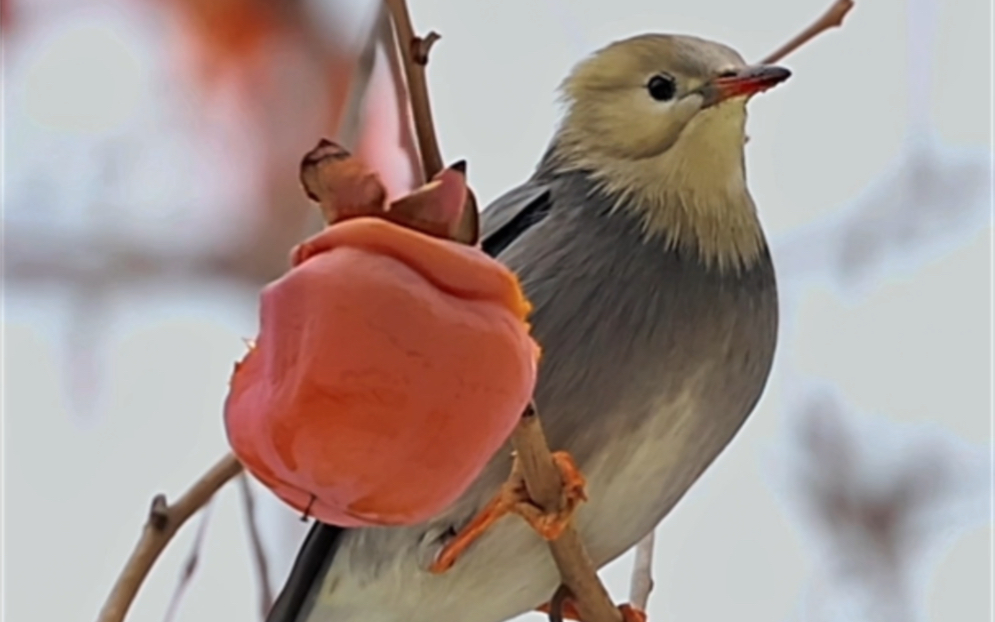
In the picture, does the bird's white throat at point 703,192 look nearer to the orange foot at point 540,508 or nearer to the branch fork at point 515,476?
the branch fork at point 515,476

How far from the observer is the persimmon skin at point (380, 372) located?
95 cm

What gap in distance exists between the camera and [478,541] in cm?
173

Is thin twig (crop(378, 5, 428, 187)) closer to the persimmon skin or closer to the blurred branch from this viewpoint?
the blurred branch

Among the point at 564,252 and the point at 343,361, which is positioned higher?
the point at 343,361

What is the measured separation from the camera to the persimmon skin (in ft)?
3.12

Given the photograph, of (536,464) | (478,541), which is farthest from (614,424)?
Result: (536,464)

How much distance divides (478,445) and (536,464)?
0.22 metres

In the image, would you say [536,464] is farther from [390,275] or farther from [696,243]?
[696,243]

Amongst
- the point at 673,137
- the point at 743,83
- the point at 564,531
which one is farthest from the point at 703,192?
the point at 564,531

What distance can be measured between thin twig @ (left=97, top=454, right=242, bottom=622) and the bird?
0.25m

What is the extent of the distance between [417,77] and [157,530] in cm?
60

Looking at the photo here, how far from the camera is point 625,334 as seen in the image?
1.71 meters

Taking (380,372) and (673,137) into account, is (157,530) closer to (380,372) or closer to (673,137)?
(380,372)

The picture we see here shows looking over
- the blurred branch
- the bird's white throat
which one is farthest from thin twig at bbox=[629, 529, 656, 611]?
the blurred branch
